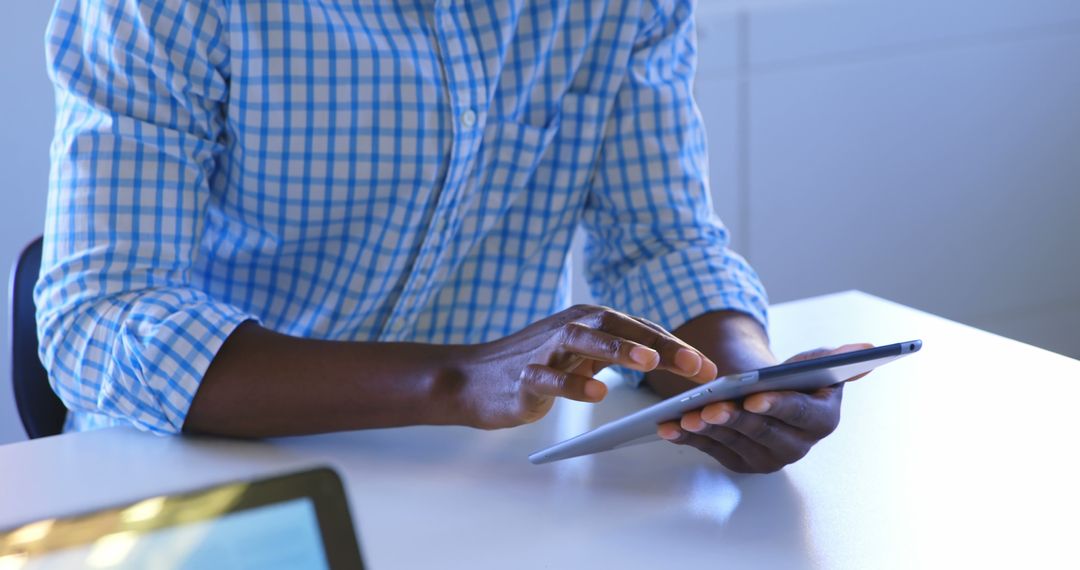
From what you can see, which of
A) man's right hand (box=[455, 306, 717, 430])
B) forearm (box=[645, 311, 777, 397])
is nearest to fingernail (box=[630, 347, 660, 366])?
man's right hand (box=[455, 306, 717, 430])

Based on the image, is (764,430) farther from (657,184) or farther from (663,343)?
(657,184)

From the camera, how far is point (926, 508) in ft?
2.60

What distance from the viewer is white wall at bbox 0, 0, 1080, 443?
2.54 metres

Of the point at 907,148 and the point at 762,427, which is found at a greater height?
the point at 762,427

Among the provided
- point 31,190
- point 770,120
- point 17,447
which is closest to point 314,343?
point 17,447

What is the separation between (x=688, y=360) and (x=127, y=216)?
49 centimetres

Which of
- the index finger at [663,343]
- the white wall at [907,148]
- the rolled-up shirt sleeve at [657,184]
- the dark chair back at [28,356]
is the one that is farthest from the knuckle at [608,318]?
the white wall at [907,148]

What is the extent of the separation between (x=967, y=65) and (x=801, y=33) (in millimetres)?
435

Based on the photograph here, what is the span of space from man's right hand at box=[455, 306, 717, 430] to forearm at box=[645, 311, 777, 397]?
16cm

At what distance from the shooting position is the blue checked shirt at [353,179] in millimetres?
964

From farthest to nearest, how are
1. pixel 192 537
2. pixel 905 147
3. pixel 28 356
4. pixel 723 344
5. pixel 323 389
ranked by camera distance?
pixel 905 147 < pixel 28 356 < pixel 723 344 < pixel 323 389 < pixel 192 537

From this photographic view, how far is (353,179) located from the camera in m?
1.10

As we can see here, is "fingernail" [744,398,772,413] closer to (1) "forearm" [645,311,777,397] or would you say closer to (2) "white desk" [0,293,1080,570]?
(2) "white desk" [0,293,1080,570]

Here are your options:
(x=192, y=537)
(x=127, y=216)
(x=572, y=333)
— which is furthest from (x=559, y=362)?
(x=192, y=537)
